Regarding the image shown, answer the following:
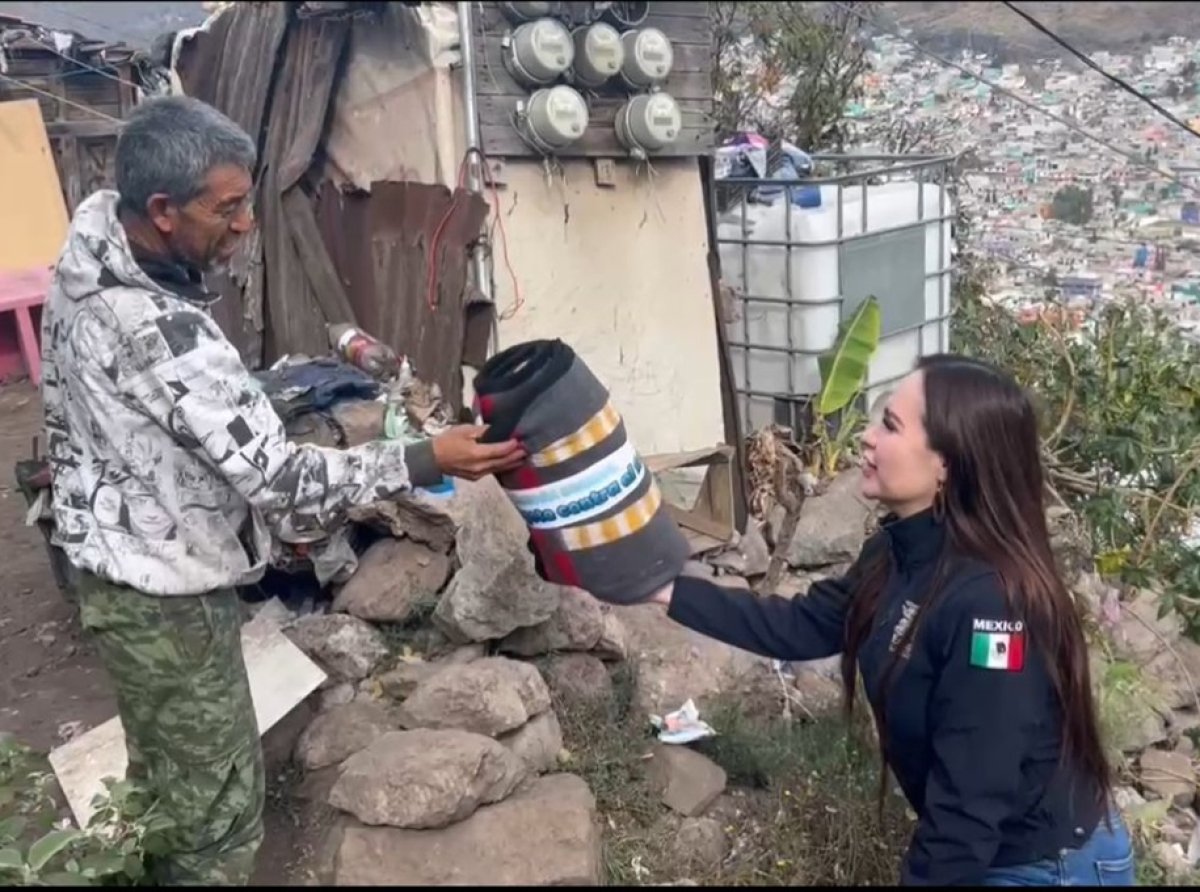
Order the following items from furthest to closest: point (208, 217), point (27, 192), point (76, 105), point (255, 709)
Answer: point (27, 192) → point (76, 105) → point (255, 709) → point (208, 217)

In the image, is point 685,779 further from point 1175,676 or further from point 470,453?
point 1175,676

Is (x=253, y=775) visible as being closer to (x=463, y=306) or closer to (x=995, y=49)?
(x=463, y=306)

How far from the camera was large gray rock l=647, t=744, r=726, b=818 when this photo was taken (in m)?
3.86

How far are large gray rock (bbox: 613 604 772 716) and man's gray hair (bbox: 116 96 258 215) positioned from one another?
251cm

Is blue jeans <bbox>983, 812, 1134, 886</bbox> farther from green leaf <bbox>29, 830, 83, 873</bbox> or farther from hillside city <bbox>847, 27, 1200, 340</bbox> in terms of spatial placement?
hillside city <bbox>847, 27, 1200, 340</bbox>

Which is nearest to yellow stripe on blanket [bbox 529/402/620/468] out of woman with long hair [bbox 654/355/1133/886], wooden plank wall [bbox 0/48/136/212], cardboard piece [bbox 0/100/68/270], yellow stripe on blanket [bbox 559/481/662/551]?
yellow stripe on blanket [bbox 559/481/662/551]

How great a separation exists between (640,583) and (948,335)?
16.1ft

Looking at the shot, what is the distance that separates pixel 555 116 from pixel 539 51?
0.26m

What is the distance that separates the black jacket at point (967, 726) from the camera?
2.13m

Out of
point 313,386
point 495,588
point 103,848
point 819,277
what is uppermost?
point 819,277

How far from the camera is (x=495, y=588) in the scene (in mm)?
4191

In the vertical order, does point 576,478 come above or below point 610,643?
above

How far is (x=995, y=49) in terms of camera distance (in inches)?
236

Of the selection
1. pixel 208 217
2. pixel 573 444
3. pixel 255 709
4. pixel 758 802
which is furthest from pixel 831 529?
pixel 208 217
